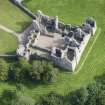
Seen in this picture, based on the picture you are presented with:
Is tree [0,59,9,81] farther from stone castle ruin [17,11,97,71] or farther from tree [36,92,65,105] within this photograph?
tree [36,92,65,105]

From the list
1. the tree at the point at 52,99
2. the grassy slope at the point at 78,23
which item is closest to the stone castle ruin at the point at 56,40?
the grassy slope at the point at 78,23

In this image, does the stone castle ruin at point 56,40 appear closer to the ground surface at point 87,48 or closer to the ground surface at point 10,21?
the ground surface at point 10,21

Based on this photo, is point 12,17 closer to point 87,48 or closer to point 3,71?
point 3,71

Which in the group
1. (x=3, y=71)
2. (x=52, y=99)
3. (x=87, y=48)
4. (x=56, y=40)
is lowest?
(x=52, y=99)

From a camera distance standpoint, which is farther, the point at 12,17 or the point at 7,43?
the point at 12,17

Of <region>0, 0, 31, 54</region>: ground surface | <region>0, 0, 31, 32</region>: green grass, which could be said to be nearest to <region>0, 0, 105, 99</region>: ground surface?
<region>0, 0, 31, 32</region>: green grass

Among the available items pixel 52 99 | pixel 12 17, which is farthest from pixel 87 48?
pixel 12 17
